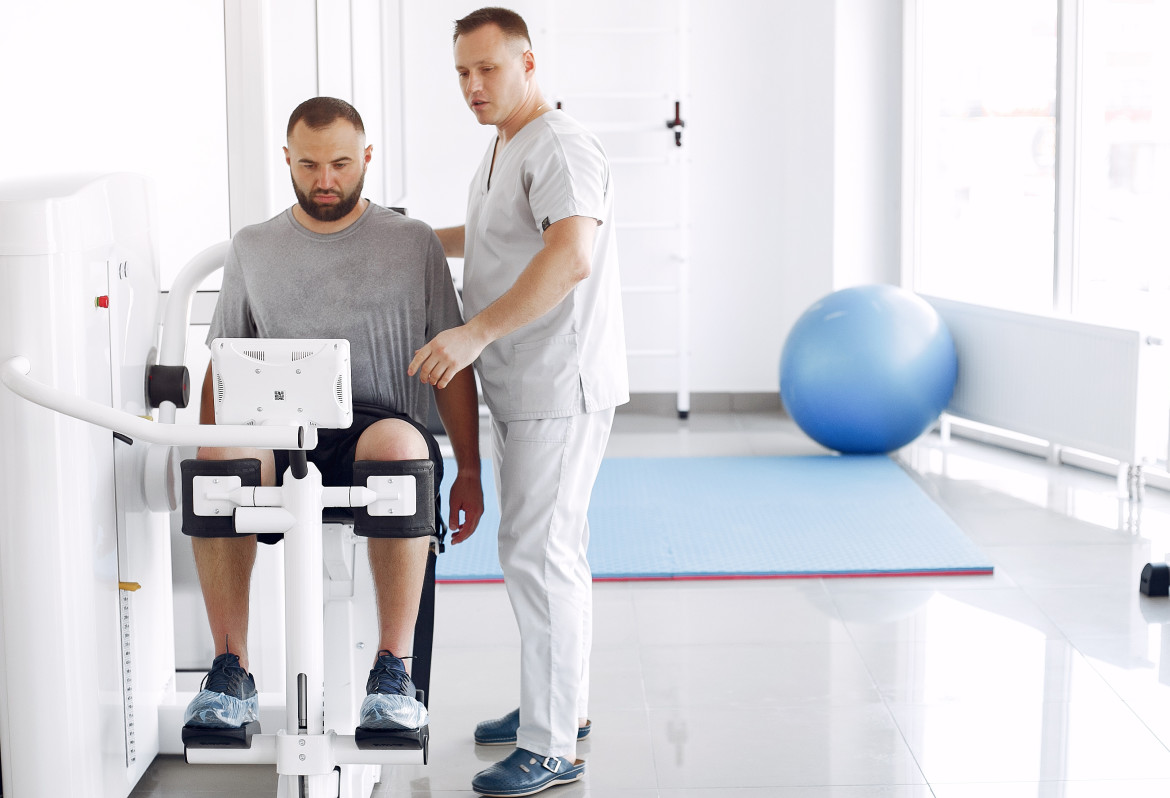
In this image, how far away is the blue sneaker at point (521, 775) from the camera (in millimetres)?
2309

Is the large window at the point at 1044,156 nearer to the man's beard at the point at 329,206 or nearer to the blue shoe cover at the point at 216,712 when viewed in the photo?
the man's beard at the point at 329,206

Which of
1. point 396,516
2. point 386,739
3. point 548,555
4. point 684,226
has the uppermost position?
point 684,226

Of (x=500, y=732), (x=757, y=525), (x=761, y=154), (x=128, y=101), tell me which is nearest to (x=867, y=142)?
(x=761, y=154)

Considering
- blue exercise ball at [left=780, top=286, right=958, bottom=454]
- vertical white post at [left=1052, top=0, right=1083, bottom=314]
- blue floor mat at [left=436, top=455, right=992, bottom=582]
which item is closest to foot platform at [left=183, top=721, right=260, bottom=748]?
blue floor mat at [left=436, top=455, right=992, bottom=582]

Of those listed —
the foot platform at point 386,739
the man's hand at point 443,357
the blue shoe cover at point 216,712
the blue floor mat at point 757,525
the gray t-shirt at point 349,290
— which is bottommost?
the blue floor mat at point 757,525

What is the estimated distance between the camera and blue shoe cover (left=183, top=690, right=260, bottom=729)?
1.90 meters

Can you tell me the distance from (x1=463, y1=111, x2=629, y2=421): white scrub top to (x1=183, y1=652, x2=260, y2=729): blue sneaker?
643mm

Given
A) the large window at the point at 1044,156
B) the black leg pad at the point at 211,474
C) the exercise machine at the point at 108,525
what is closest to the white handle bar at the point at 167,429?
the exercise machine at the point at 108,525

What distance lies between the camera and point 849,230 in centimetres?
595

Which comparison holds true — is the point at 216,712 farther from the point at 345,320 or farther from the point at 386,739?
the point at 345,320

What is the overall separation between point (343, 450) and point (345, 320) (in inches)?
8.8

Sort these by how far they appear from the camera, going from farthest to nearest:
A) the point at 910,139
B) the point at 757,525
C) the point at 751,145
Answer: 1. the point at 751,145
2. the point at 910,139
3. the point at 757,525

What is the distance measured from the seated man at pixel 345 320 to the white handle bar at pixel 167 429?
0.27 metres

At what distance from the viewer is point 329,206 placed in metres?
2.15
